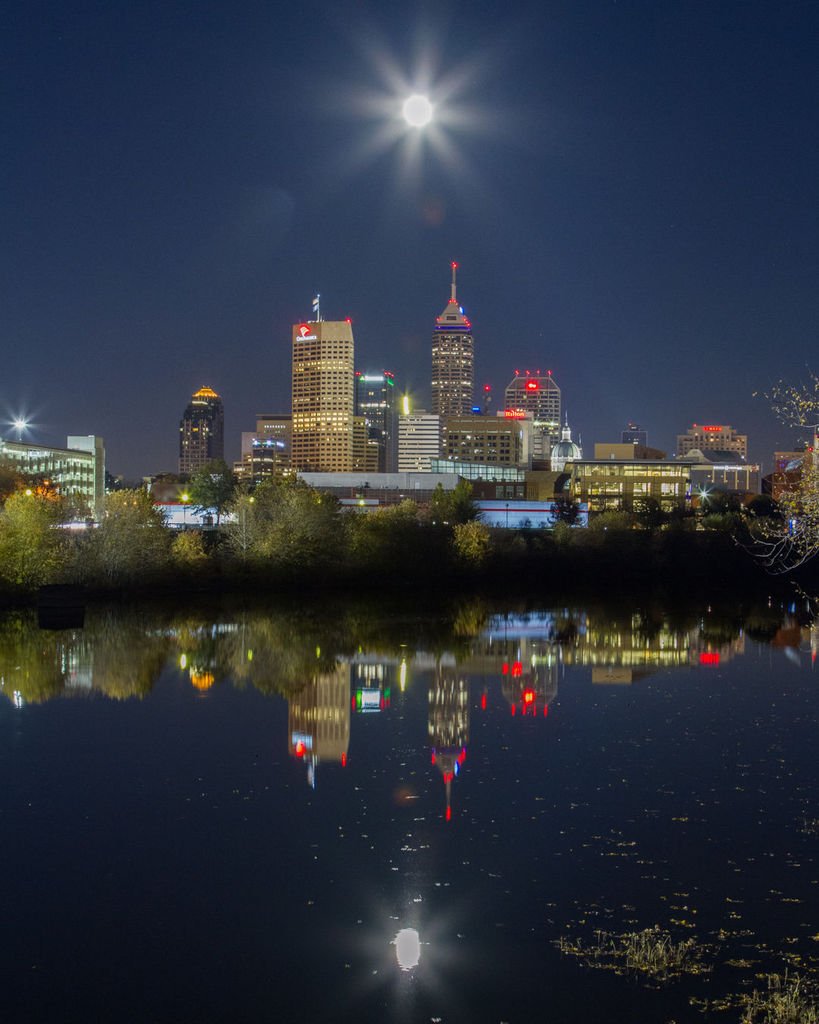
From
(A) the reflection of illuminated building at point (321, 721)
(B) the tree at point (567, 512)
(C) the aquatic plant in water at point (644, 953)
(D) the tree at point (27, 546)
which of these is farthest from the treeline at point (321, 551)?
(C) the aquatic plant in water at point (644, 953)

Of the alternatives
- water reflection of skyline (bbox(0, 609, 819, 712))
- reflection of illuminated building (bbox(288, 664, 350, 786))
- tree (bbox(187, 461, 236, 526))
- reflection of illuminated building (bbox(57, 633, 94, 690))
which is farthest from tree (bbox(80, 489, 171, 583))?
tree (bbox(187, 461, 236, 526))

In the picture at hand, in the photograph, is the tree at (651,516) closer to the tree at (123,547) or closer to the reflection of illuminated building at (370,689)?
the tree at (123,547)

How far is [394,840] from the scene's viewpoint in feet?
57.1

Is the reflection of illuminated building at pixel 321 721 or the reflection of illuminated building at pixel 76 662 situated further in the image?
the reflection of illuminated building at pixel 76 662

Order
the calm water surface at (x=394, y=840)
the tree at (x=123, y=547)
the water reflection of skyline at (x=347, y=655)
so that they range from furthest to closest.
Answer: the tree at (x=123, y=547), the water reflection of skyline at (x=347, y=655), the calm water surface at (x=394, y=840)

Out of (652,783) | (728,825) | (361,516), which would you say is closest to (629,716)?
(652,783)

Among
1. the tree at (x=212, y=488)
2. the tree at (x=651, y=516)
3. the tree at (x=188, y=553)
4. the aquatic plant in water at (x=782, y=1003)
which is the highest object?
the tree at (x=212, y=488)

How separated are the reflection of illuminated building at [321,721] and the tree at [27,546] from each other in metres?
23.5

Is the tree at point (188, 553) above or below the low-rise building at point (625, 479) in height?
below

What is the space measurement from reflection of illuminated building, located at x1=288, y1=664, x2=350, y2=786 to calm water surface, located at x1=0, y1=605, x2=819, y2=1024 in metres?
0.13

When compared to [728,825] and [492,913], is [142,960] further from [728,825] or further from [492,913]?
[728,825]

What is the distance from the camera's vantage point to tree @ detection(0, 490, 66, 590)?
50312 mm

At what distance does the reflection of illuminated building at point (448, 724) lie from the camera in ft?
72.8

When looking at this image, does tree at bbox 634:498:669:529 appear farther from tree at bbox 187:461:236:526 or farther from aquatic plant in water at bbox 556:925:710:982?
aquatic plant in water at bbox 556:925:710:982
